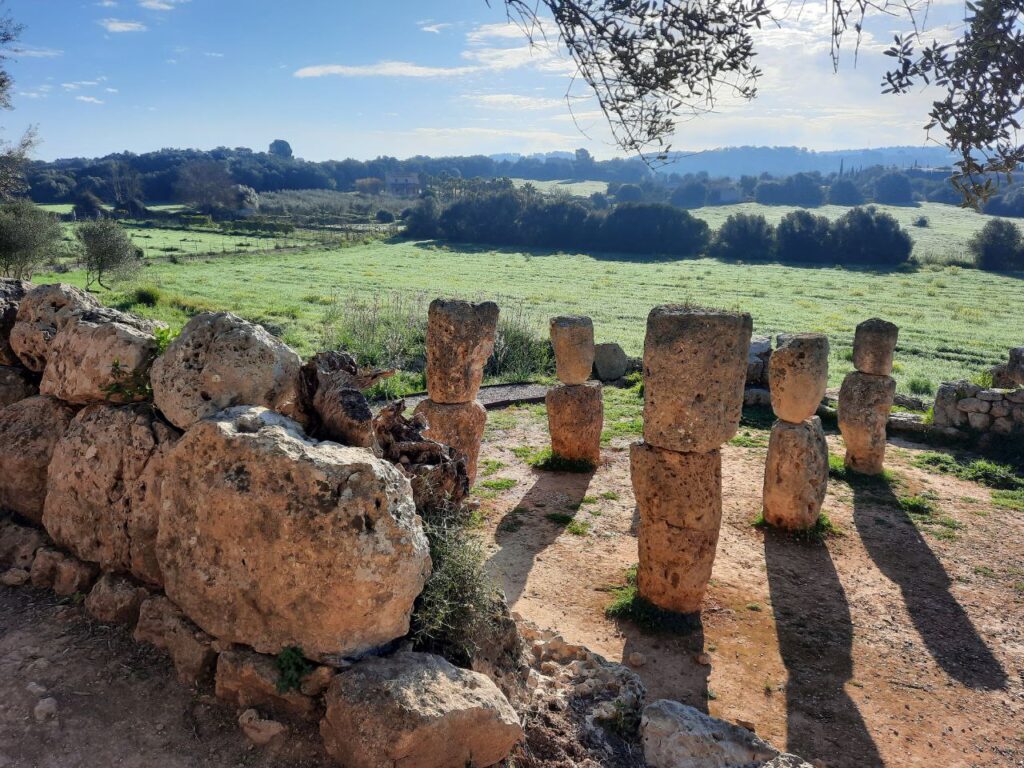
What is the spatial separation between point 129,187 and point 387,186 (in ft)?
201

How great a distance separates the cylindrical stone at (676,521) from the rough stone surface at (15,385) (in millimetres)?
5356

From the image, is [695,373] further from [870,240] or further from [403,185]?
[403,185]

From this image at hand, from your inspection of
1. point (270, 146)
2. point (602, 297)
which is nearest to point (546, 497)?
point (602, 297)

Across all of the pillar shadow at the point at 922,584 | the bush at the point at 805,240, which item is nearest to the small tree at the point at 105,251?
the pillar shadow at the point at 922,584

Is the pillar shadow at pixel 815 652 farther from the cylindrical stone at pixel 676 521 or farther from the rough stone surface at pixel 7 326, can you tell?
the rough stone surface at pixel 7 326

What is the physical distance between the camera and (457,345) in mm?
9219

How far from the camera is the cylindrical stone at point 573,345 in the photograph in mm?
11695

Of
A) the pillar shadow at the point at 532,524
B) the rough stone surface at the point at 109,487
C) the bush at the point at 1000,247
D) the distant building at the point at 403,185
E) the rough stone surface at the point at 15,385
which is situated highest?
the distant building at the point at 403,185

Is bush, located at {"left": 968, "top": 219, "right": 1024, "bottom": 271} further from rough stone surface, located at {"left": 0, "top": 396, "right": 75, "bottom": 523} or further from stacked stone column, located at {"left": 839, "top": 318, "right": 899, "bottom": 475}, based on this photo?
rough stone surface, located at {"left": 0, "top": 396, "right": 75, "bottom": 523}

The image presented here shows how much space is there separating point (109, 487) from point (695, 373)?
4.74 m

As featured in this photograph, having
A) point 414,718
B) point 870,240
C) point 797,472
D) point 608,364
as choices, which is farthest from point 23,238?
point 870,240

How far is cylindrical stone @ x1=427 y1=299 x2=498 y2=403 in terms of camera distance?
9195 mm

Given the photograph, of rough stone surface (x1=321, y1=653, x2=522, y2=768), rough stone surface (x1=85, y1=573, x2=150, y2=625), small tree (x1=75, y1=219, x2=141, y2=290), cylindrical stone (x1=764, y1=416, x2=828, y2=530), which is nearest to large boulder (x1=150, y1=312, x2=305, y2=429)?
rough stone surface (x1=85, y1=573, x2=150, y2=625)

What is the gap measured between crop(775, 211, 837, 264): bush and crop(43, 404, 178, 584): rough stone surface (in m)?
58.1
